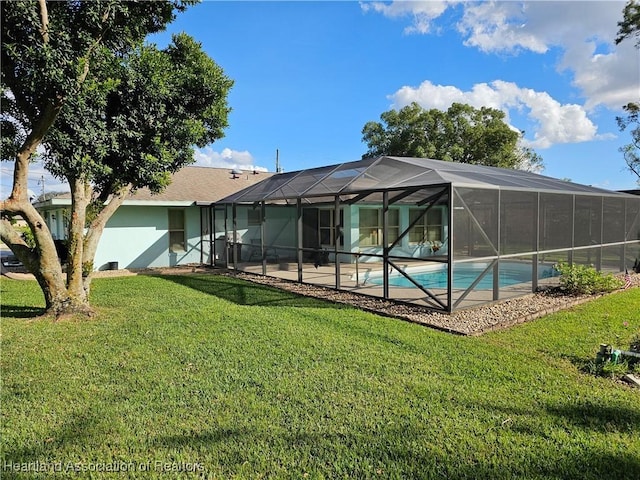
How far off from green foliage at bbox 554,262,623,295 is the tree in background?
13.7 m

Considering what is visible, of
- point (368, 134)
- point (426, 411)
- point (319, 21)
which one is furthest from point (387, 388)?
point (368, 134)

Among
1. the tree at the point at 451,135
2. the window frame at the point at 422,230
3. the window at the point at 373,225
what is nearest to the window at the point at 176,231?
the window at the point at 373,225

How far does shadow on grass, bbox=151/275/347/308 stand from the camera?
8.30 metres

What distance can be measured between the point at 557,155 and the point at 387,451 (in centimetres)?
3273

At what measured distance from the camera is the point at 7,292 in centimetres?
955

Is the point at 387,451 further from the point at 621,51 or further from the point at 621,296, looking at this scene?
the point at 621,51

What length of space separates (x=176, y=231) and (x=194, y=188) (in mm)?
2132

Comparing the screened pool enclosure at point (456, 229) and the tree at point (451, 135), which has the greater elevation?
the tree at point (451, 135)

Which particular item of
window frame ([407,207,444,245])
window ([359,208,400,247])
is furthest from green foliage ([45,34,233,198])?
window frame ([407,207,444,245])

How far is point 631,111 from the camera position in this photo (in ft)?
71.6

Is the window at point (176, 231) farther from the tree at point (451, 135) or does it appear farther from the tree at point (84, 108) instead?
the tree at point (451, 135)

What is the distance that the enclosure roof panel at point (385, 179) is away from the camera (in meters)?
8.09

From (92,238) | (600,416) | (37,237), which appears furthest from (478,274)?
(37,237)

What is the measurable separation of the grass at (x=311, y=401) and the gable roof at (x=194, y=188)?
8.16 metres
